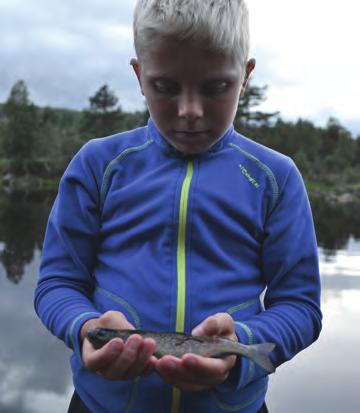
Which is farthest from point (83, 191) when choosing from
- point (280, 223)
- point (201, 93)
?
point (280, 223)

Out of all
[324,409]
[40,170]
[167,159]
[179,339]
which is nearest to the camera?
[179,339]

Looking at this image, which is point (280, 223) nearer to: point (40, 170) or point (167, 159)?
point (167, 159)

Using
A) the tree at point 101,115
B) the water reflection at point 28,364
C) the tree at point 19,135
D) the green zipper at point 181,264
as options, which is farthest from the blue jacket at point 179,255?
the tree at point 101,115

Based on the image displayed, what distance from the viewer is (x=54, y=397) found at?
16.4ft

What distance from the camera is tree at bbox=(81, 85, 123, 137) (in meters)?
59.4

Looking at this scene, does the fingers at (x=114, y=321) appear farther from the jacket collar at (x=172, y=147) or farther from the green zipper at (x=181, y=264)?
the jacket collar at (x=172, y=147)

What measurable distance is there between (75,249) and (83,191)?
148 mm

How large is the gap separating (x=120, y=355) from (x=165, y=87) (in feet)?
2.02

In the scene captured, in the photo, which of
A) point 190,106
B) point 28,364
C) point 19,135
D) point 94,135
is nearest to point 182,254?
point 190,106

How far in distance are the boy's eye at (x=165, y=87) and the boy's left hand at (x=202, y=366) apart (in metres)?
0.52

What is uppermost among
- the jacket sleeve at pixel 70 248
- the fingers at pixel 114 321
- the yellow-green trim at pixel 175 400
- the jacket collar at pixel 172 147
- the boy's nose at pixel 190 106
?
the boy's nose at pixel 190 106

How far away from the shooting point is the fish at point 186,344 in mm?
1330

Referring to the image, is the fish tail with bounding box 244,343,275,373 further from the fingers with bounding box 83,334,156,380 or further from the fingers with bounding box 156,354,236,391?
the fingers with bounding box 83,334,156,380

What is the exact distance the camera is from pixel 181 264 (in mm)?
1508
